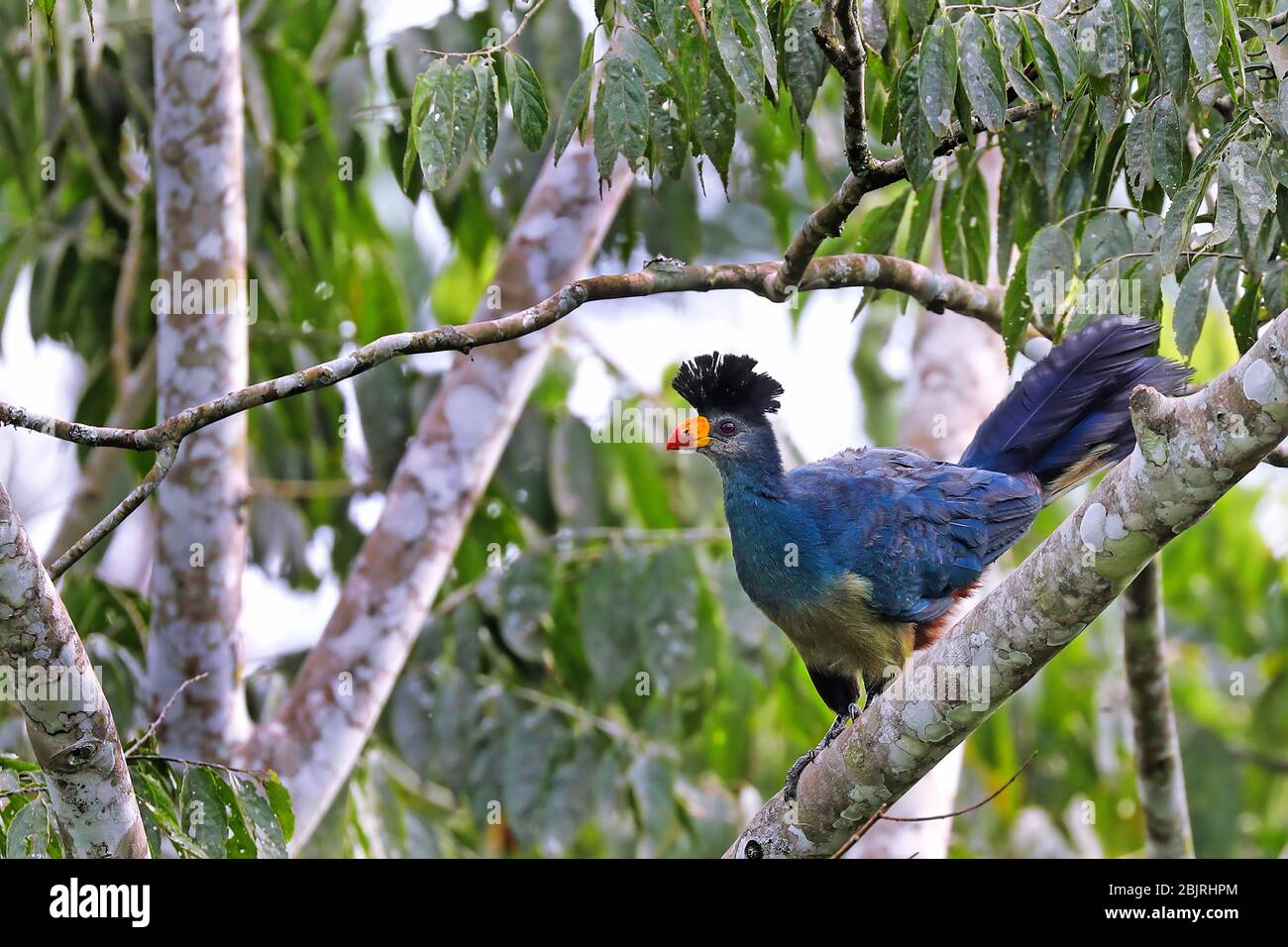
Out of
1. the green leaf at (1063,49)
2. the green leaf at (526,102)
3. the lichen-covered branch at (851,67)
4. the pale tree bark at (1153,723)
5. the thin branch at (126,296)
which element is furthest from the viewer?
the thin branch at (126,296)

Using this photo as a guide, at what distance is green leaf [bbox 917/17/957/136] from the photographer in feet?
8.18

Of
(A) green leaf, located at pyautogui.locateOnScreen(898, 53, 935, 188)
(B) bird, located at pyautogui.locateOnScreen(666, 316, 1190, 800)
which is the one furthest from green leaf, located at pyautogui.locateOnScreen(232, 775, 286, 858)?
(A) green leaf, located at pyautogui.locateOnScreen(898, 53, 935, 188)

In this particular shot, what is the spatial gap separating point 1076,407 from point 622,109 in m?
1.61

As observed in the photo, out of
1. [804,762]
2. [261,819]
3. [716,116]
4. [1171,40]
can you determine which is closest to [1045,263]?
[1171,40]

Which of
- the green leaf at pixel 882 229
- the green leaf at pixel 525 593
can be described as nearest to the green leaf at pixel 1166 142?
the green leaf at pixel 882 229

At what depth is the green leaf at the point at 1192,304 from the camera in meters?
2.79

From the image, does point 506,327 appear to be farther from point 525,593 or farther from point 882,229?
point 525,593

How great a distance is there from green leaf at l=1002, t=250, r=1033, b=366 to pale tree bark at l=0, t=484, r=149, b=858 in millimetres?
2051

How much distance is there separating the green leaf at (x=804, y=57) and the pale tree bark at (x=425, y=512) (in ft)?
6.86

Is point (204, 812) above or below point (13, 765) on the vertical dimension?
below

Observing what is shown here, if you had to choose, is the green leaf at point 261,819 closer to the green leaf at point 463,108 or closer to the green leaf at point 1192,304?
the green leaf at point 463,108

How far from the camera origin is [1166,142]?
8.67 ft

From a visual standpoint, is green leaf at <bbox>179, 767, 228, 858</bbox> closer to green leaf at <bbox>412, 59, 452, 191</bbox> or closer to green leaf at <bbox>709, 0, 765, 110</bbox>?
green leaf at <bbox>412, 59, 452, 191</bbox>

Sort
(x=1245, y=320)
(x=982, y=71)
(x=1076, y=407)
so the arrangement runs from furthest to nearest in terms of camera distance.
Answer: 1. (x=1076, y=407)
2. (x=1245, y=320)
3. (x=982, y=71)
